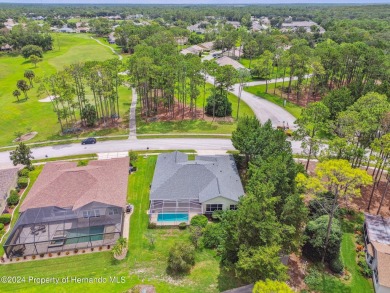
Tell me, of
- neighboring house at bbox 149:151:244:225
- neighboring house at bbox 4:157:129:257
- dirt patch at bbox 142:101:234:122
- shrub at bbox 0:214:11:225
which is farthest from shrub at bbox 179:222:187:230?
dirt patch at bbox 142:101:234:122

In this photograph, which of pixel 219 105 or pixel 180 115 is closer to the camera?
pixel 219 105

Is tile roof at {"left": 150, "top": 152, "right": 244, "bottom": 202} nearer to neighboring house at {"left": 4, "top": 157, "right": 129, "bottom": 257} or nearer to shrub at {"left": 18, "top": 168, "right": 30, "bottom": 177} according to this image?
neighboring house at {"left": 4, "top": 157, "right": 129, "bottom": 257}

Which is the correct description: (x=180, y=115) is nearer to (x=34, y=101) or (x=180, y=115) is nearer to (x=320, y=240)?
(x=34, y=101)

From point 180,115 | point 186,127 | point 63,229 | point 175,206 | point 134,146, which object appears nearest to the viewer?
point 63,229

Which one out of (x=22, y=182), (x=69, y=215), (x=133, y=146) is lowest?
(x=133, y=146)

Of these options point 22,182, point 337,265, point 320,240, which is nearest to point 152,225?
point 320,240

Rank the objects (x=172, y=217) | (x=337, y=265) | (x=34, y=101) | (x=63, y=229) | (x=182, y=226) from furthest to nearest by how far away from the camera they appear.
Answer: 1. (x=34, y=101)
2. (x=172, y=217)
3. (x=182, y=226)
4. (x=63, y=229)
5. (x=337, y=265)

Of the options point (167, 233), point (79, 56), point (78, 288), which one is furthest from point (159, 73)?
point (79, 56)

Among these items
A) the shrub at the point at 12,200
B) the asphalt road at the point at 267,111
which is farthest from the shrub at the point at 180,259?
the asphalt road at the point at 267,111
